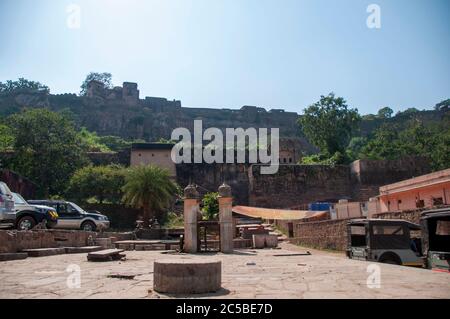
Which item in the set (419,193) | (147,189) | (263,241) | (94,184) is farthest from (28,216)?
(419,193)

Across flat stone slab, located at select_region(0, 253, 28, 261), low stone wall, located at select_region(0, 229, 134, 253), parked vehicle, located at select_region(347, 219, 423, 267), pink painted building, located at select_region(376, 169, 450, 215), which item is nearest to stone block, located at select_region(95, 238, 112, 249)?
low stone wall, located at select_region(0, 229, 134, 253)

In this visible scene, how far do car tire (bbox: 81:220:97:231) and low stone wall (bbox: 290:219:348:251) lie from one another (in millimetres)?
9762

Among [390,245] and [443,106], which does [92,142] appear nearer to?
[390,245]

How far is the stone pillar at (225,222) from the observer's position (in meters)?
13.8

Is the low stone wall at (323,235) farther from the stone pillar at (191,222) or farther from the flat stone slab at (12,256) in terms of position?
the flat stone slab at (12,256)

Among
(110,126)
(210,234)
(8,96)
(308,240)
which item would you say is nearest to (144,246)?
(210,234)

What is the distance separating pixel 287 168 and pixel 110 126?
149 ft

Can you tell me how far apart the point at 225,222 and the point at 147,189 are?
44.0 ft

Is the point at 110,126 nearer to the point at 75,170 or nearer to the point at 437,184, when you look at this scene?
the point at 75,170

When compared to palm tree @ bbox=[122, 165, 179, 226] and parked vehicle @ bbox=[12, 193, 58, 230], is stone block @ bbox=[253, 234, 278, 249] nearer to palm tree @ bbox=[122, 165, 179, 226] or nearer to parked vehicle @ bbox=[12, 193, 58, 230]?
parked vehicle @ bbox=[12, 193, 58, 230]

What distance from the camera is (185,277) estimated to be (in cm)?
482

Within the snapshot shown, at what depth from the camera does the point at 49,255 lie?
10.6 m

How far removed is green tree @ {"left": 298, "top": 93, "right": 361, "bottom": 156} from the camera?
139 ft
